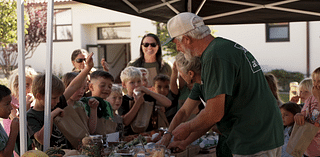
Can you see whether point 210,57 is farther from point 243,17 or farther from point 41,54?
point 41,54

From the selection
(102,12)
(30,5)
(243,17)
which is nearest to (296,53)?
(102,12)

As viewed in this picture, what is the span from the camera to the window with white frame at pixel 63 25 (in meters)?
19.4

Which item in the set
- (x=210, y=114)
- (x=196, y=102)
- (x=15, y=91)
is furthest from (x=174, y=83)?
(x=210, y=114)

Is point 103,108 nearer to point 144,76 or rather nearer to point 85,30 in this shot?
point 144,76

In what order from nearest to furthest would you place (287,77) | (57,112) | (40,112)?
(57,112) → (40,112) → (287,77)

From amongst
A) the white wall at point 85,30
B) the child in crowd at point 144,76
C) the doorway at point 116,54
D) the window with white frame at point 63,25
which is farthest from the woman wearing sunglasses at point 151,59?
the window with white frame at point 63,25

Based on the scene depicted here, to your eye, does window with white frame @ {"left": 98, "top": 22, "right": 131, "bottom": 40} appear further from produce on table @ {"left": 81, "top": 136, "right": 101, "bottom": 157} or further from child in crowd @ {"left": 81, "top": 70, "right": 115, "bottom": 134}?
produce on table @ {"left": 81, "top": 136, "right": 101, "bottom": 157}

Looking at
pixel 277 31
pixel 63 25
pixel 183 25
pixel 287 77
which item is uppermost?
pixel 63 25

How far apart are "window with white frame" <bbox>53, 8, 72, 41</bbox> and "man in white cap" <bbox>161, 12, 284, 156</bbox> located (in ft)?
58.0

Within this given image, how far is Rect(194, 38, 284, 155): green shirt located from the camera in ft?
7.23

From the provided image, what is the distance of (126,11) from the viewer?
4867mm

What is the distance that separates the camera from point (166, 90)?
14.6 feet

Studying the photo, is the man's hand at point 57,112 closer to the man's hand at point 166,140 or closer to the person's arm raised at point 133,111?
the man's hand at point 166,140

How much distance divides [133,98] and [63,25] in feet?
53.8
